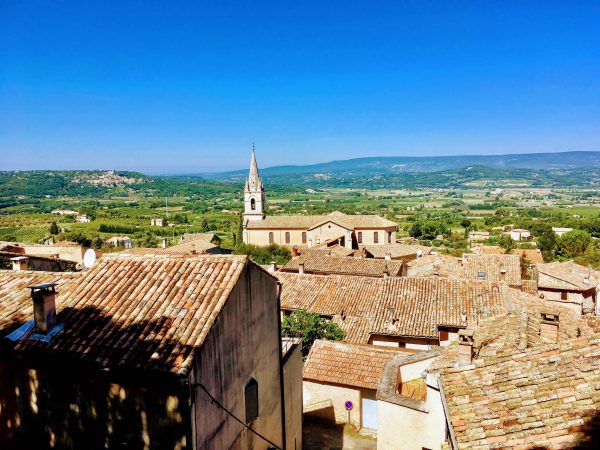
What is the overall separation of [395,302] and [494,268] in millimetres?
14780

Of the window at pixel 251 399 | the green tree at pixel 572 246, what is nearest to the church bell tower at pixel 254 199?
the green tree at pixel 572 246

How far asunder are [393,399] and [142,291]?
6732 mm

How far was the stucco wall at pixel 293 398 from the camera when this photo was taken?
1229 cm

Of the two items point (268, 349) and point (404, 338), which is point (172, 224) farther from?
point (268, 349)

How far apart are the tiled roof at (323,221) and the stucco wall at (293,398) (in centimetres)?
4993

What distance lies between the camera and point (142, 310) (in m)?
7.94

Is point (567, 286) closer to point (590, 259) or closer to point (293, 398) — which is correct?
point (590, 259)

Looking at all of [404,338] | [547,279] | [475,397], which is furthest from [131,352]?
[547,279]

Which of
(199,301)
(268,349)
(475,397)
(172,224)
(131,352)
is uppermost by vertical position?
(199,301)

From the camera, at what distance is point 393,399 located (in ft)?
36.1

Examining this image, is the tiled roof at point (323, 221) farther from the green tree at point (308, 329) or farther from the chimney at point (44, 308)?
the chimney at point (44, 308)

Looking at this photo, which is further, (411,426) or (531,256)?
(531,256)

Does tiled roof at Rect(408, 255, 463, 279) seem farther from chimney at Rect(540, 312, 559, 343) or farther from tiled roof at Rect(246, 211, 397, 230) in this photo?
tiled roof at Rect(246, 211, 397, 230)

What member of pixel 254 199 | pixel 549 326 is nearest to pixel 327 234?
pixel 254 199
